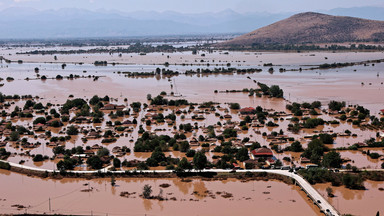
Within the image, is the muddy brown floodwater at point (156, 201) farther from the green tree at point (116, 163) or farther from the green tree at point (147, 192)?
the green tree at point (116, 163)

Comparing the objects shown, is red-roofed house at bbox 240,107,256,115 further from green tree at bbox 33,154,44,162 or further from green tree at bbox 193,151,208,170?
green tree at bbox 33,154,44,162

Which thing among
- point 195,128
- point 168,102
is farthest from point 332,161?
point 168,102

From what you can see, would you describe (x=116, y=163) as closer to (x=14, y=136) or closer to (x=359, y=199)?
(x=14, y=136)

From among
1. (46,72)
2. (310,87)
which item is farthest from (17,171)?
(46,72)

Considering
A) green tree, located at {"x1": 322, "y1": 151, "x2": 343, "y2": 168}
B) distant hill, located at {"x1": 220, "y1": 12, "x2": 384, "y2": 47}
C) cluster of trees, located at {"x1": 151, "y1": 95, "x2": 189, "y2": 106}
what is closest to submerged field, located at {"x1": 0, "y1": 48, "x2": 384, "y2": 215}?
cluster of trees, located at {"x1": 151, "y1": 95, "x2": 189, "y2": 106}

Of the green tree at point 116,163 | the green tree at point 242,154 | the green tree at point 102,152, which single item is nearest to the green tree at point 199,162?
the green tree at point 242,154

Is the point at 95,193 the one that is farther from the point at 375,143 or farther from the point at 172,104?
the point at 172,104
